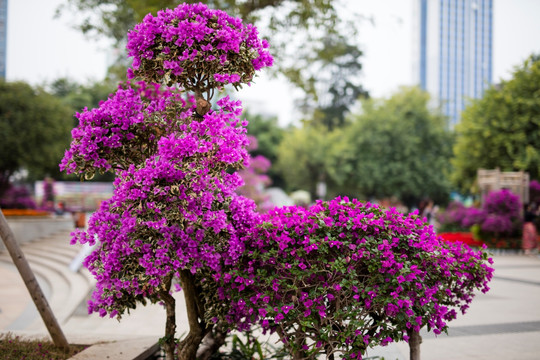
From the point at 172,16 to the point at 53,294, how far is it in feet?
27.4

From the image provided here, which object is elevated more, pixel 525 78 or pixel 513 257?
pixel 525 78

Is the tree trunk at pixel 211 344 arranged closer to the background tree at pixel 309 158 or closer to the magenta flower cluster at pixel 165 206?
the magenta flower cluster at pixel 165 206

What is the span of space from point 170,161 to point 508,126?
21.2 meters

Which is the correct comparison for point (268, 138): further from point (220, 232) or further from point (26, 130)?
point (220, 232)

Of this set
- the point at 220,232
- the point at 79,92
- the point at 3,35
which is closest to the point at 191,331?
the point at 220,232

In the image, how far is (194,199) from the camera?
335 centimetres

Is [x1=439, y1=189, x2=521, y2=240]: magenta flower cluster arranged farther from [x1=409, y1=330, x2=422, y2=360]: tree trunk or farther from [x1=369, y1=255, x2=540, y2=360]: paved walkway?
[x1=409, y1=330, x2=422, y2=360]: tree trunk

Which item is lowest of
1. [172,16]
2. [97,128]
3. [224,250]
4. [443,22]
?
[224,250]

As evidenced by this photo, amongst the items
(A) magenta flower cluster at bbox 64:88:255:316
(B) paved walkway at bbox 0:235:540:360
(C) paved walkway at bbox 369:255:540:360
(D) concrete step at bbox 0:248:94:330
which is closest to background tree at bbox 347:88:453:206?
(B) paved walkway at bbox 0:235:540:360

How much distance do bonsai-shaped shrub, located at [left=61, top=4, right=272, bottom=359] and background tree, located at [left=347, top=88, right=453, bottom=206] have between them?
110 feet

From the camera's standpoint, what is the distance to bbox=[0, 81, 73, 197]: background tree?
22016mm

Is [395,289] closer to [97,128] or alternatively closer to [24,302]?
[97,128]

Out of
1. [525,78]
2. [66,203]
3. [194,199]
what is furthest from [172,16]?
[66,203]

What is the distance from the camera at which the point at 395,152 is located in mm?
37344
